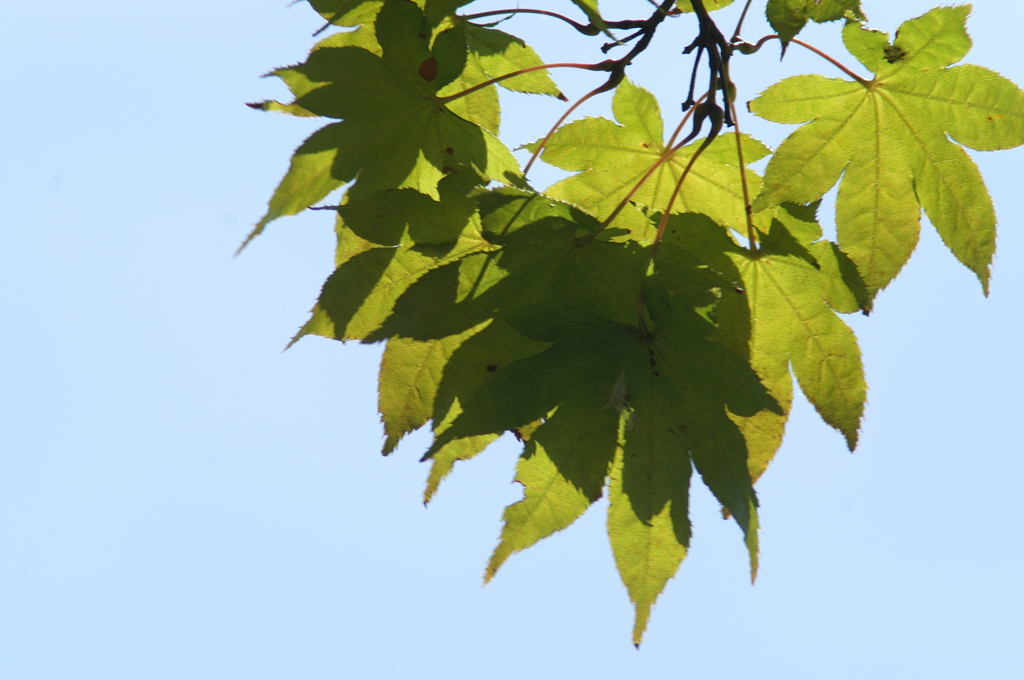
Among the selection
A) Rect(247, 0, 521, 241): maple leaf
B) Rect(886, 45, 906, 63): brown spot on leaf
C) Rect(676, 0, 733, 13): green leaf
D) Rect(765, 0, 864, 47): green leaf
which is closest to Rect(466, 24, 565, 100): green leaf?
Rect(247, 0, 521, 241): maple leaf

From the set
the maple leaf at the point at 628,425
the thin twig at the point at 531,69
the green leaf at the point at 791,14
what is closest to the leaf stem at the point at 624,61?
the thin twig at the point at 531,69

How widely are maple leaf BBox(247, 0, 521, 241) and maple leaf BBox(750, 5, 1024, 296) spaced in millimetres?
520

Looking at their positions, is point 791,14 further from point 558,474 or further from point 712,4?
point 558,474

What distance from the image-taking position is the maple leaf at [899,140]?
1.23m

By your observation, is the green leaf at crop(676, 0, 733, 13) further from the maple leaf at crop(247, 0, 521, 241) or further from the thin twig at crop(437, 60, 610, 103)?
the maple leaf at crop(247, 0, 521, 241)

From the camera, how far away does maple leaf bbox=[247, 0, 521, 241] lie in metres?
1.21

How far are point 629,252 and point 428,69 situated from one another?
0.46m

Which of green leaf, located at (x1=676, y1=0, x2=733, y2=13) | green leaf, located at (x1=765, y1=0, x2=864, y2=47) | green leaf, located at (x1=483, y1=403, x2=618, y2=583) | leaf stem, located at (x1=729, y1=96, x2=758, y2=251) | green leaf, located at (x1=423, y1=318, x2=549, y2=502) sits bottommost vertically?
green leaf, located at (x1=483, y1=403, x2=618, y2=583)

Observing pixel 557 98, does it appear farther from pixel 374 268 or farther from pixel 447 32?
pixel 374 268

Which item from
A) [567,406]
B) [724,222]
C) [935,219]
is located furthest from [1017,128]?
[567,406]

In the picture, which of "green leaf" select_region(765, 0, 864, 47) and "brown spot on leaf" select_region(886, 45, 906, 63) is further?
"brown spot on leaf" select_region(886, 45, 906, 63)

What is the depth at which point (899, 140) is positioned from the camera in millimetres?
1314

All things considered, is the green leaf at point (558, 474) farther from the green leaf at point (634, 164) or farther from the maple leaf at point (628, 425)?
the green leaf at point (634, 164)

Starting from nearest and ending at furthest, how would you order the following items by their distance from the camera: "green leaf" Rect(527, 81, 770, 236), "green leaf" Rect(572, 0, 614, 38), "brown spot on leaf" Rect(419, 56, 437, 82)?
1. "green leaf" Rect(572, 0, 614, 38)
2. "brown spot on leaf" Rect(419, 56, 437, 82)
3. "green leaf" Rect(527, 81, 770, 236)
